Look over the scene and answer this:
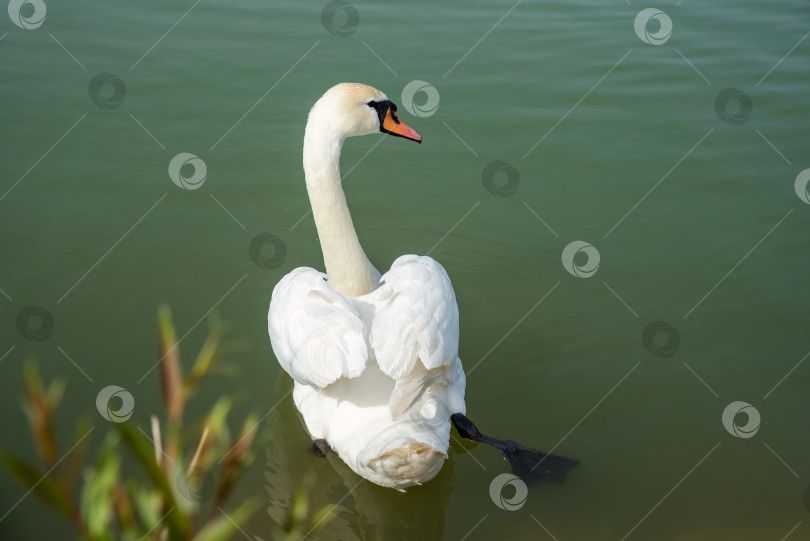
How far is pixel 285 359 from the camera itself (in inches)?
152

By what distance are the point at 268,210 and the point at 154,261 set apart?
958 millimetres

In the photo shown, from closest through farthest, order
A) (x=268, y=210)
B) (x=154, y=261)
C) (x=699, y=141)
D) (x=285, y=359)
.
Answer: (x=285, y=359) < (x=154, y=261) < (x=268, y=210) < (x=699, y=141)

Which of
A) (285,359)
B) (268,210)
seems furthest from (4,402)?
(268,210)

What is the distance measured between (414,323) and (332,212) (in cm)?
99

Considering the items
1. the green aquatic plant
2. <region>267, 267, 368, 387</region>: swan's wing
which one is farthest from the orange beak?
the green aquatic plant

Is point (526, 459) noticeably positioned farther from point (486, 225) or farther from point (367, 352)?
point (486, 225)

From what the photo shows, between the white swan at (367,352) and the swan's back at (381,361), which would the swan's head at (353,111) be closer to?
the white swan at (367,352)

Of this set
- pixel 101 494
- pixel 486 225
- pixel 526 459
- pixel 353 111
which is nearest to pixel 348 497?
pixel 526 459

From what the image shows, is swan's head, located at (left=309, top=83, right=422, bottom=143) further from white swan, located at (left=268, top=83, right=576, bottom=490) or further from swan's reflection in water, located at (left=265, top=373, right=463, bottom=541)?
swan's reflection in water, located at (left=265, top=373, right=463, bottom=541)

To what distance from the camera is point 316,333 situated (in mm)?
3639

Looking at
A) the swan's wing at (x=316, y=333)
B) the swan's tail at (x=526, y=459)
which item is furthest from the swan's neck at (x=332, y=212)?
the swan's tail at (x=526, y=459)

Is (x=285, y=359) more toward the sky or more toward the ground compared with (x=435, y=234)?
more toward the ground

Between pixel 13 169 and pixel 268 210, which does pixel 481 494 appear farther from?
pixel 13 169

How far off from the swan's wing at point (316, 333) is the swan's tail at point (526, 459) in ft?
3.17
